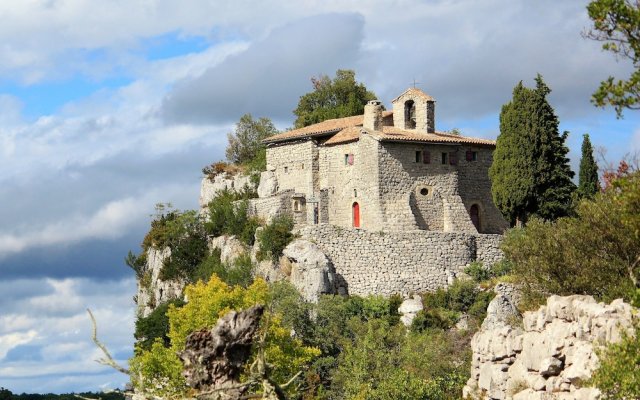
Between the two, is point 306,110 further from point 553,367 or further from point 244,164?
point 553,367

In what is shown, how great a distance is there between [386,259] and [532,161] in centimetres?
884

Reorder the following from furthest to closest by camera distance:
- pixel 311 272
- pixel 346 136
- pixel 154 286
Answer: pixel 154 286 < pixel 346 136 < pixel 311 272

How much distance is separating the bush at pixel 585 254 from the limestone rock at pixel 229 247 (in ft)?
62.0

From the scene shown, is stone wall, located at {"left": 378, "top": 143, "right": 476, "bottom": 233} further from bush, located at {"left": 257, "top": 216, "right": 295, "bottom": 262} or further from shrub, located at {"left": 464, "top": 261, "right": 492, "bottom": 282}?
bush, located at {"left": 257, "top": 216, "right": 295, "bottom": 262}

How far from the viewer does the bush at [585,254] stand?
45906 millimetres

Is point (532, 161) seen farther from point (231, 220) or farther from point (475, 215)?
point (231, 220)

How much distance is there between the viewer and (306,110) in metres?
86.1

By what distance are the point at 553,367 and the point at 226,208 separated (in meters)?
44.9

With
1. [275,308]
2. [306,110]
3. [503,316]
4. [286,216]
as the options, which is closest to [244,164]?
[306,110]

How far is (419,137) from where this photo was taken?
68875 mm

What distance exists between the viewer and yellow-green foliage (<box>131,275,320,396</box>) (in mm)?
54844

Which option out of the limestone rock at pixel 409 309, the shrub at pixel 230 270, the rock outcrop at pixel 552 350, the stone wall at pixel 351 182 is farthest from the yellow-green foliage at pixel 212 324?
the rock outcrop at pixel 552 350

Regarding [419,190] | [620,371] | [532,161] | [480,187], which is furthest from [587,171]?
[620,371]

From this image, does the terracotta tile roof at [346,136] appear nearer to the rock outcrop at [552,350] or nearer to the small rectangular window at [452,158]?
the small rectangular window at [452,158]
